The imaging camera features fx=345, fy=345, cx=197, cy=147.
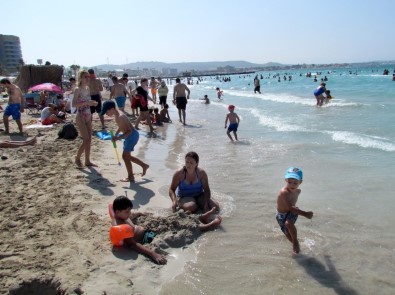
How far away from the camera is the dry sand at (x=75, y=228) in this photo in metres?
3.03

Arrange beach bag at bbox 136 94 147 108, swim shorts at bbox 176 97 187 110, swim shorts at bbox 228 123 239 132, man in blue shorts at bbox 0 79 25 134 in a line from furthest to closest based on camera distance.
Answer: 1. swim shorts at bbox 176 97 187 110
2. beach bag at bbox 136 94 147 108
3. swim shorts at bbox 228 123 239 132
4. man in blue shorts at bbox 0 79 25 134

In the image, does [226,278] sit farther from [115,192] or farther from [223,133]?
[223,133]

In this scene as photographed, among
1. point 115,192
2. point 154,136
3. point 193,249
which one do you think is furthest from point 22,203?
point 154,136

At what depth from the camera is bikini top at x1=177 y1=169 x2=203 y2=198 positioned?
468cm

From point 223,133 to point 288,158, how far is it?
381cm

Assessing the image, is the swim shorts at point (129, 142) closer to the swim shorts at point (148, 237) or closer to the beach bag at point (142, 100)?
the swim shorts at point (148, 237)

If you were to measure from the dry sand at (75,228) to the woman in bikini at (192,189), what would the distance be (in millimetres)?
258

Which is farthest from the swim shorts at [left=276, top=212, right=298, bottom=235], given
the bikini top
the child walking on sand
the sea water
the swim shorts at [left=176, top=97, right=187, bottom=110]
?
the swim shorts at [left=176, top=97, right=187, bottom=110]

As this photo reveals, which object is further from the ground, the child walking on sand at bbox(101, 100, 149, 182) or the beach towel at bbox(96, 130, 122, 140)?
the child walking on sand at bbox(101, 100, 149, 182)

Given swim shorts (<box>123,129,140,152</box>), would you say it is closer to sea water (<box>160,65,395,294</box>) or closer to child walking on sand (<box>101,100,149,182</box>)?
child walking on sand (<box>101,100,149,182</box>)

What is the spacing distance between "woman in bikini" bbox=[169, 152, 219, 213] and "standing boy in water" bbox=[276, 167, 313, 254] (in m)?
1.13

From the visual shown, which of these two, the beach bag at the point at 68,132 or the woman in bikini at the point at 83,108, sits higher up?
the woman in bikini at the point at 83,108

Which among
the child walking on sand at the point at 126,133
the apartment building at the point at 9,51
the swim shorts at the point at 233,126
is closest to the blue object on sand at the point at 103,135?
the swim shorts at the point at 233,126

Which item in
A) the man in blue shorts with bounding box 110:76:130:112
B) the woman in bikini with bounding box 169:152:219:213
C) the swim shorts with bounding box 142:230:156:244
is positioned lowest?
the swim shorts with bounding box 142:230:156:244
